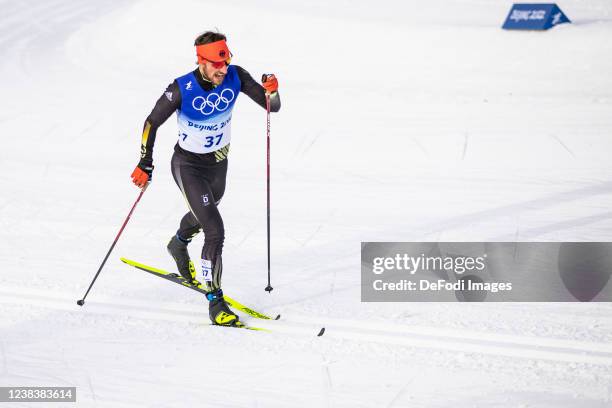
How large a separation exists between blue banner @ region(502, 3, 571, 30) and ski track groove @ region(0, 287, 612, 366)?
9957mm

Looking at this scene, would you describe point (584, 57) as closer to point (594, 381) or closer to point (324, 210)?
point (324, 210)

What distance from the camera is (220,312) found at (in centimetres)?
561

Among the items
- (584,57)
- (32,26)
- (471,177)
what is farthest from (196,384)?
(32,26)

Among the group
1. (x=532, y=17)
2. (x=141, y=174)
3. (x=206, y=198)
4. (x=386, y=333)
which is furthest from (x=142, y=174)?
(x=532, y=17)

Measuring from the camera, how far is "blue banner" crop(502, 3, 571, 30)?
1381 cm

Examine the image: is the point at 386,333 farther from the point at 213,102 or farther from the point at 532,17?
the point at 532,17

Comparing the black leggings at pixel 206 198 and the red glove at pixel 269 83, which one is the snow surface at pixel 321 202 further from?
the red glove at pixel 269 83

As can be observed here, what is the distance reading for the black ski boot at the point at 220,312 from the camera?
5.58 metres

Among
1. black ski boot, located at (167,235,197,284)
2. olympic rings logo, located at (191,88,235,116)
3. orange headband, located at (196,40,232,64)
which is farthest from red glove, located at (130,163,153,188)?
orange headband, located at (196,40,232,64)

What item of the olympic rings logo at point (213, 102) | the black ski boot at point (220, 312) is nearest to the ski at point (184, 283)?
the black ski boot at point (220, 312)

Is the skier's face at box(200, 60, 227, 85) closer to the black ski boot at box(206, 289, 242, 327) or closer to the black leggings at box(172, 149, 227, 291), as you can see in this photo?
the black leggings at box(172, 149, 227, 291)

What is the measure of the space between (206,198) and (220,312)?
2.95ft

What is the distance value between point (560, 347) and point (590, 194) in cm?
315

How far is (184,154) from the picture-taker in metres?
5.66
